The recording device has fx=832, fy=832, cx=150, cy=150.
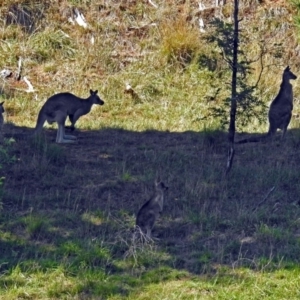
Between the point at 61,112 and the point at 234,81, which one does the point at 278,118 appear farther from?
the point at 61,112

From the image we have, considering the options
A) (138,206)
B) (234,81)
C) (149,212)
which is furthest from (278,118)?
(149,212)

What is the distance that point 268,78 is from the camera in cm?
1650

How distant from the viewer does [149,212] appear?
8688mm

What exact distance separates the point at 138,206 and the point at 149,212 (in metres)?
0.92

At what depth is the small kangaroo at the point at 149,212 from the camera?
8555mm

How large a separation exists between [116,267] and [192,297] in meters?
0.92

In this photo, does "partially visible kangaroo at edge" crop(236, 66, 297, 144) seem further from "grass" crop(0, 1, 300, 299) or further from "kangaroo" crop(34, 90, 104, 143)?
"kangaroo" crop(34, 90, 104, 143)

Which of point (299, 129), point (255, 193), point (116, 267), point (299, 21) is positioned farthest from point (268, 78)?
point (116, 267)

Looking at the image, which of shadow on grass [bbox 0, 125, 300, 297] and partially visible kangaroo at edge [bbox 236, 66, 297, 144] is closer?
shadow on grass [bbox 0, 125, 300, 297]

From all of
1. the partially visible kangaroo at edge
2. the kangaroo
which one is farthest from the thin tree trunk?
the kangaroo

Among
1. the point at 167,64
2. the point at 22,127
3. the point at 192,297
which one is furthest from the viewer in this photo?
the point at 167,64

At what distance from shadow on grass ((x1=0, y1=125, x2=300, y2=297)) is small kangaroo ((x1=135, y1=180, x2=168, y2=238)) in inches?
6.6

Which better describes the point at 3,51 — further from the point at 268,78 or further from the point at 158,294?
the point at 158,294

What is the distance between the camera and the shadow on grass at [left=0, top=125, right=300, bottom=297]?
26.0 ft
